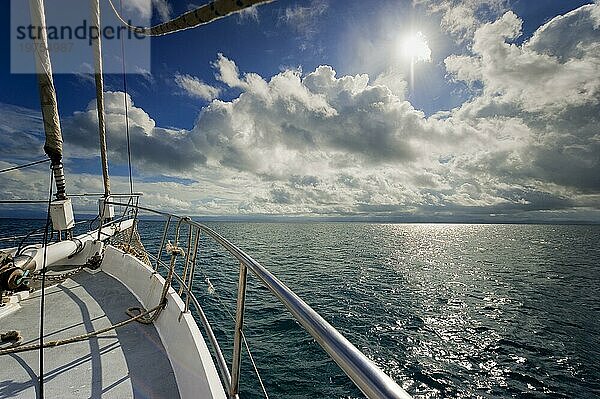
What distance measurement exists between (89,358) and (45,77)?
4585 millimetres

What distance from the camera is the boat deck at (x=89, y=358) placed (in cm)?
273

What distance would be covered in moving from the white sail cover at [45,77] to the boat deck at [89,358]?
290 centimetres

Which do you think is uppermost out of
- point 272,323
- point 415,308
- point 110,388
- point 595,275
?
point 110,388

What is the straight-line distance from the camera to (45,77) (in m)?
5.11

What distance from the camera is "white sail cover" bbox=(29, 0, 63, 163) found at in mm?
5008

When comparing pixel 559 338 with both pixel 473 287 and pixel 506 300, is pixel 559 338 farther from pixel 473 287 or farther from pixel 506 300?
pixel 473 287

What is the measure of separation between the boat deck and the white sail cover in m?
2.90

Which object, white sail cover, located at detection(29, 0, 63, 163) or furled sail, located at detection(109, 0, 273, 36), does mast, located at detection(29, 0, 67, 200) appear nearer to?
white sail cover, located at detection(29, 0, 63, 163)

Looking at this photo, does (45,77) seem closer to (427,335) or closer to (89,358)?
(89,358)

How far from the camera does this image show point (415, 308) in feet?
53.3

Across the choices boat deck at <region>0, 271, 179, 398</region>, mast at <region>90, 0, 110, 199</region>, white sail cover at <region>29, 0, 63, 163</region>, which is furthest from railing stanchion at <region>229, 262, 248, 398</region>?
mast at <region>90, 0, 110, 199</region>

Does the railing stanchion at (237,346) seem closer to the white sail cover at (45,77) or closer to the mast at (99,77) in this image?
the white sail cover at (45,77)

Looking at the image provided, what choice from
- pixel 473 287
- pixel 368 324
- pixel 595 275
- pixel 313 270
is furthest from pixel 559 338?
pixel 595 275

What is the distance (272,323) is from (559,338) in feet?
40.8
